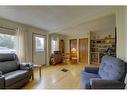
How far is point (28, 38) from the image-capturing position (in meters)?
5.61

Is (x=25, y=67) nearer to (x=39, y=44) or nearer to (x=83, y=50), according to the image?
(x=39, y=44)

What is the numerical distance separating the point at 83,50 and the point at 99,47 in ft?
3.80

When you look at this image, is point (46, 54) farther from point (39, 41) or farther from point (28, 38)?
point (28, 38)

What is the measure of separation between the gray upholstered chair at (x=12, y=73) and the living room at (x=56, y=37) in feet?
0.12

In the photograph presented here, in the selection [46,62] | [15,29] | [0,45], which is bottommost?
[46,62]

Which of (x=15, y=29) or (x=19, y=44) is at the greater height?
(x=15, y=29)

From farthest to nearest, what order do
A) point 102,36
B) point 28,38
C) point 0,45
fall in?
point 102,36
point 28,38
point 0,45

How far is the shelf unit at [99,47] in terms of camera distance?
25.1 feet

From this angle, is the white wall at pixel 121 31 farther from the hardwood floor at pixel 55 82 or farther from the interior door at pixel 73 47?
the interior door at pixel 73 47

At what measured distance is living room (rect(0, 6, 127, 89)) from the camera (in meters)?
3.29

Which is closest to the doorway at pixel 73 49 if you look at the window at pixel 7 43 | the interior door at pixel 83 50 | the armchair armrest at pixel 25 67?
the interior door at pixel 83 50

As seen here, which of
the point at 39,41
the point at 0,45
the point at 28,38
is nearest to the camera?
the point at 0,45

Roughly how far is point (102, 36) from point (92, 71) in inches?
203
